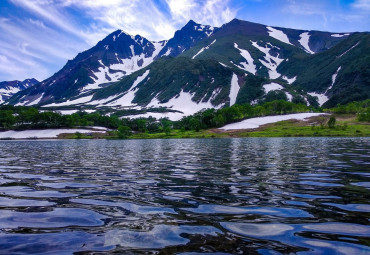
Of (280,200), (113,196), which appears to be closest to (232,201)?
(280,200)

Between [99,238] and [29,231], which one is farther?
[29,231]

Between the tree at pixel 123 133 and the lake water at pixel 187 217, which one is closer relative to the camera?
the lake water at pixel 187 217

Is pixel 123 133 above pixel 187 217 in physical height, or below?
above

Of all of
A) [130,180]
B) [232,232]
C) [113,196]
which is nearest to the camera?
[232,232]

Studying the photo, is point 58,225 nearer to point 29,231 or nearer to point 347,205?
Result: point 29,231

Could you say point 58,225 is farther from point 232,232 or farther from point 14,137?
point 14,137

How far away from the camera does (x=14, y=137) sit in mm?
189500

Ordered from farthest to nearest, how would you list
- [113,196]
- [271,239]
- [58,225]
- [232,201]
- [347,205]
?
1. [113,196]
2. [232,201]
3. [347,205]
4. [58,225]
5. [271,239]

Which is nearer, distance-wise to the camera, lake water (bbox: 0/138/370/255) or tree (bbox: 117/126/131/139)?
lake water (bbox: 0/138/370/255)

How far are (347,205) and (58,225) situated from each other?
10.6 m

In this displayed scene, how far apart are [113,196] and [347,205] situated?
9.94 m

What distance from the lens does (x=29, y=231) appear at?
8.50 meters

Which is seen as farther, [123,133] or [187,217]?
[123,133]

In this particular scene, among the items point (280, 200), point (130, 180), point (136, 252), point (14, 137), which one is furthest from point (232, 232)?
point (14, 137)
